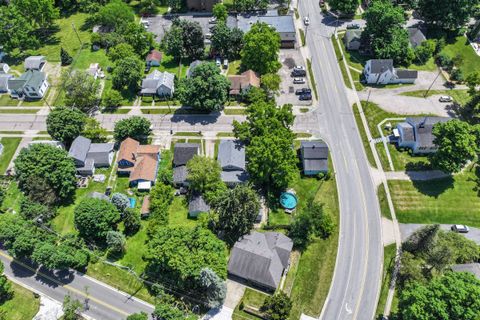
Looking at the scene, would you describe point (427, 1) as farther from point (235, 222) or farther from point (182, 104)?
point (235, 222)

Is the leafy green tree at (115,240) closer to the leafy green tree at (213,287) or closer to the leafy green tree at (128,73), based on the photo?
the leafy green tree at (213,287)

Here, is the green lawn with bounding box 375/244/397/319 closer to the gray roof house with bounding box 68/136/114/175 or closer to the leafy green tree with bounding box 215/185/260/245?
the leafy green tree with bounding box 215/185/260/245

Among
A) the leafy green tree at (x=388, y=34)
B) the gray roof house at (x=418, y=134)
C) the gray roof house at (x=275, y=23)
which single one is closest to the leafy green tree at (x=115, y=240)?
the gray roof house at (x=418, y=134)

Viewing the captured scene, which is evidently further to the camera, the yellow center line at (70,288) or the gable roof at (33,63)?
the gable roof at (33,63)

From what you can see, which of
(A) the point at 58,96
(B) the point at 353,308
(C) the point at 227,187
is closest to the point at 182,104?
(C) the point at 227,187

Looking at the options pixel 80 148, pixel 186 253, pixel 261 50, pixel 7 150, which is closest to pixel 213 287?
pixel 186 253

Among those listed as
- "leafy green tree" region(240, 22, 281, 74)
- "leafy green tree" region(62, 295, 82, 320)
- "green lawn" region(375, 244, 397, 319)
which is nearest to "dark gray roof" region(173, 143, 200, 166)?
"leafy green tree" region(240, 22, 281, 74)

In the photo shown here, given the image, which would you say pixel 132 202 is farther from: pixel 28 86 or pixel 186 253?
pixel 28 86
